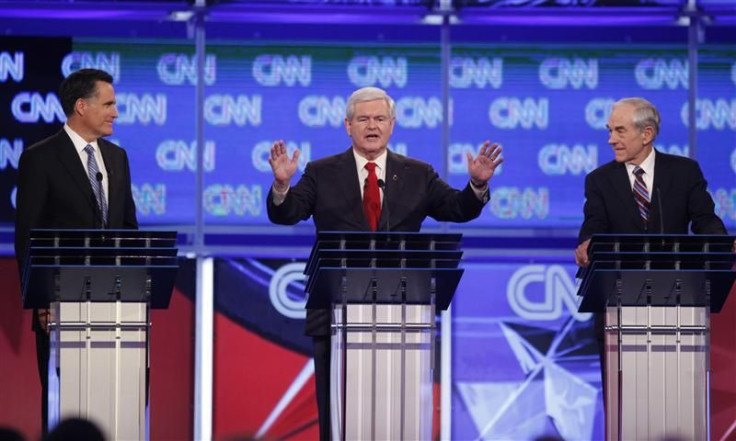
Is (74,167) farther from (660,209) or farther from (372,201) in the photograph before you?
(660,209)

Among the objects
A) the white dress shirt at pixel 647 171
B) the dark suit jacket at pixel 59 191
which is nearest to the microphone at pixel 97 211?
the dark suit jacket at pixel 59 191

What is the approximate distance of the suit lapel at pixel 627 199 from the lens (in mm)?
6371

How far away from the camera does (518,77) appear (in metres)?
8.36

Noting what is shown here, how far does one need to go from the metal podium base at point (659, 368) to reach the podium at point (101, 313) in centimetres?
174

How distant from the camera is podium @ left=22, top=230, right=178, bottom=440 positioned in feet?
17.1

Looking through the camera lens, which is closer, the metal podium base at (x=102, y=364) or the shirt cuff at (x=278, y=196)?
the metal podium base at (x=102, y=364)

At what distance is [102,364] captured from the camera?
532 centimetres

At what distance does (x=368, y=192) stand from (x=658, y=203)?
1.28 meters

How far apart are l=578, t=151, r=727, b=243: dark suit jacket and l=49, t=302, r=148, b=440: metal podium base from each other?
2.10 metres

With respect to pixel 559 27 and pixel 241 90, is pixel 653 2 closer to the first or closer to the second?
pixel 559 27

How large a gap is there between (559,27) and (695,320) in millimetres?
3192

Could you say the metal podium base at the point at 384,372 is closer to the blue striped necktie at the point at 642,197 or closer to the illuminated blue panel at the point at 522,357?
the blue striped necktie at the point at 642,197

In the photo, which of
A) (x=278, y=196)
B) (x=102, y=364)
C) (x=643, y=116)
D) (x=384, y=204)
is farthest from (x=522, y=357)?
(x=102, y=364)

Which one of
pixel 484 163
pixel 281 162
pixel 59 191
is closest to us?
pixel 281 162
